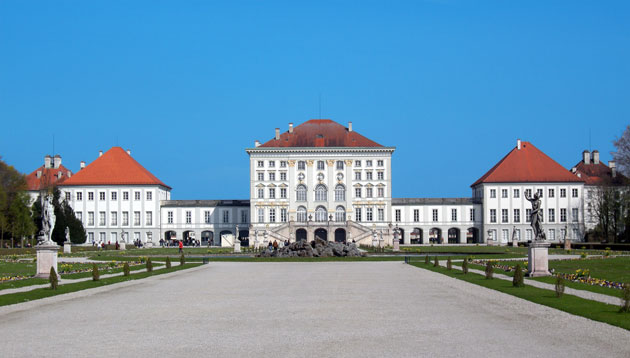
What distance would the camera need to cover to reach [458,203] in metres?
93.5

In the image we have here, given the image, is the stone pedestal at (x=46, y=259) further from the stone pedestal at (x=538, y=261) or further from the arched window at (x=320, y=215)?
the arched window at (x=320, y=215)

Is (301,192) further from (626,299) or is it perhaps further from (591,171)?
(626,299)

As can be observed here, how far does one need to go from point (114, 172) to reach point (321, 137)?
82.3 ft

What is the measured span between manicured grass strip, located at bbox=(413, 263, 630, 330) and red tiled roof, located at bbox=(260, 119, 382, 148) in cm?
6847

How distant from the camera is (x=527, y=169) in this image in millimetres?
91812

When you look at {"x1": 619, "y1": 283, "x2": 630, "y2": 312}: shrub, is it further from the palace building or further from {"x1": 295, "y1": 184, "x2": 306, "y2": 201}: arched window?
{"x1": 295, "y1": 184, "x2": 306, "y2": 201}: arched window

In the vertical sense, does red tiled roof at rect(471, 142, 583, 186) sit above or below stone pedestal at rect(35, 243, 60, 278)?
above

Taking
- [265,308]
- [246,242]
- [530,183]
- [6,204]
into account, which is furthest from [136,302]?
[530,183]

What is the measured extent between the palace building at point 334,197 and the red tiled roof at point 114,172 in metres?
0.12

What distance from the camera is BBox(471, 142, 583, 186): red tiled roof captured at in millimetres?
90812

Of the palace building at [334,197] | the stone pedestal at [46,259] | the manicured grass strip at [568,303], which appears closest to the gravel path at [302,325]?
the manicured grass strip at [568,303]

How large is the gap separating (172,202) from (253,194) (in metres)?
10.5

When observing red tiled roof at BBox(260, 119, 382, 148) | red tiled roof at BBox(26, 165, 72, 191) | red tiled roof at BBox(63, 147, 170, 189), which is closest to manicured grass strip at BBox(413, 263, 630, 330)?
red tiled roof at BBox(260, 119, 382, 148)

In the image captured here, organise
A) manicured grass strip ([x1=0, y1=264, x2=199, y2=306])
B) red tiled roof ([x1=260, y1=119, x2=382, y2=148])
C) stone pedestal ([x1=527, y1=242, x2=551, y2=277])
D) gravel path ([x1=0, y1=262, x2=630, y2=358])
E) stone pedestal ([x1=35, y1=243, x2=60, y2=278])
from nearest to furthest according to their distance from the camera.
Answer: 1. gravel path ([x1=0, y1=262, x2=630, y2=358])
2. manicured grass strip ([x1=0, y1=264, x2=199, y2=306])
3. stone pedestal ([x1=527, y1=242, x2=551, y2=277])
4. stone pedestal ([x1=35, y1=243, x2=60, y2=278])
5. red tiled roof ([x1=260, y1=119, x2=382, y2=148])
